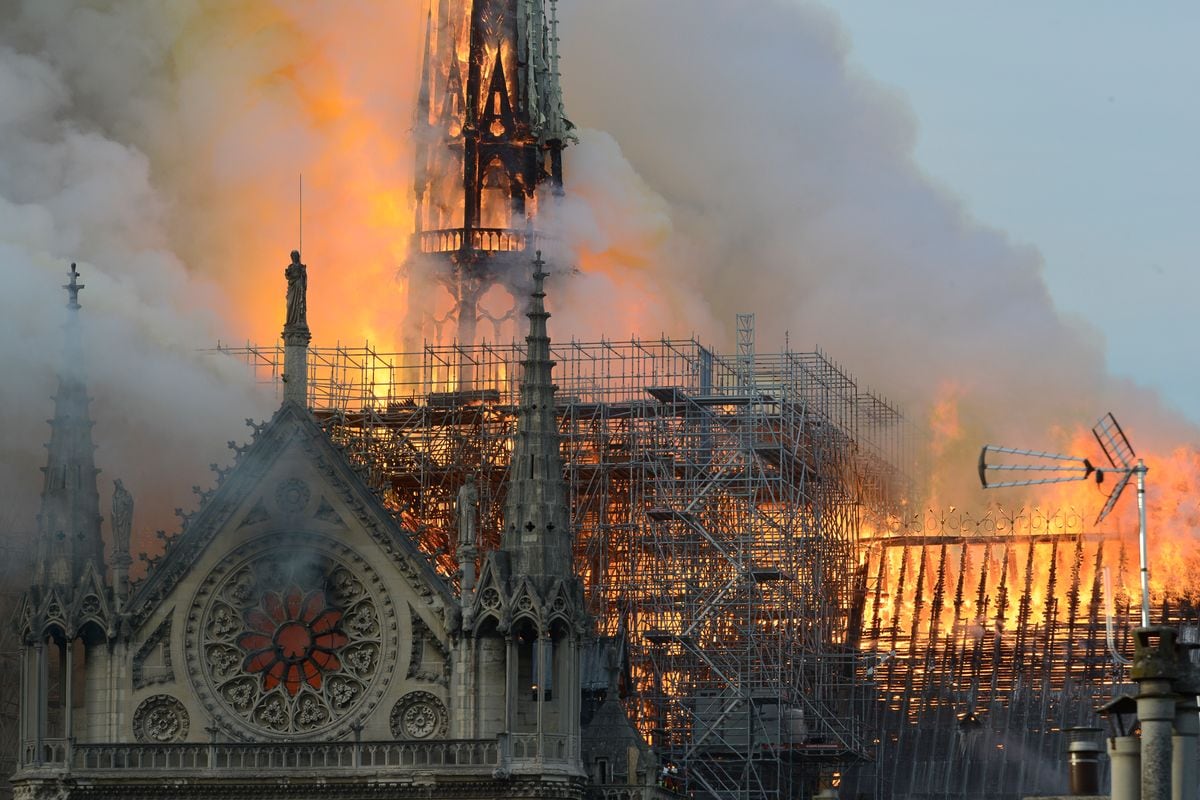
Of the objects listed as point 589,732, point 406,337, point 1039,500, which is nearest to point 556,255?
point 406,337

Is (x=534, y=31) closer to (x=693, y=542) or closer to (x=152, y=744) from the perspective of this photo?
(x=693, y=542)

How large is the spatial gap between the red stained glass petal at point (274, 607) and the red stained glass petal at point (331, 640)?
1.12 m

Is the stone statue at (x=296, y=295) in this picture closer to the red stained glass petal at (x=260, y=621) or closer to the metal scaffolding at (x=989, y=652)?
the red stained glass petal at (x=260, y=621)

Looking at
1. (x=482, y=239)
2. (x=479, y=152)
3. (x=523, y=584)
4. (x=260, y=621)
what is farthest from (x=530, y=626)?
(x=479, y=152)

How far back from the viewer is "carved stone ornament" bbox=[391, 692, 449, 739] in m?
89.4

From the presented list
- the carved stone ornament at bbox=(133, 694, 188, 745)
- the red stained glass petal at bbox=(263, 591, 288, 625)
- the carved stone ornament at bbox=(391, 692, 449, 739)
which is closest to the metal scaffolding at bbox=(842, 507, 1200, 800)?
the carved stone ornament at bbox=(391, 692, 449, 739)

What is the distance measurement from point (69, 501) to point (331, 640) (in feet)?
25.8

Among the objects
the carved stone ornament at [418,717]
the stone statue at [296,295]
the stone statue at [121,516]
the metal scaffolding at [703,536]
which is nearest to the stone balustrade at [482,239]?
the metal scaffolding at [703,536]

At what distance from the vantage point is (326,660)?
91.2 meters

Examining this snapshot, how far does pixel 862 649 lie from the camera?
107 metres

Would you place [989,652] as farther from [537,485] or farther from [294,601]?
[294,601]

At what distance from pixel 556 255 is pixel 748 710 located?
2492 cm

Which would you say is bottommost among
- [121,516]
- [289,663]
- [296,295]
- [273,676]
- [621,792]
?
[621,792]

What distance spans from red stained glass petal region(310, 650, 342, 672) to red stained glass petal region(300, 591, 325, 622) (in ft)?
3.00
